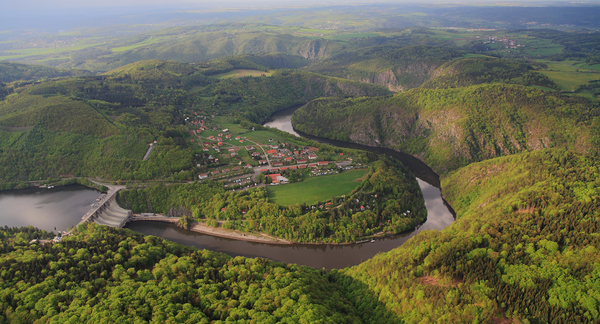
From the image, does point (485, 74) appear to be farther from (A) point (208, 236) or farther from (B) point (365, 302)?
(B) point (365, 302)

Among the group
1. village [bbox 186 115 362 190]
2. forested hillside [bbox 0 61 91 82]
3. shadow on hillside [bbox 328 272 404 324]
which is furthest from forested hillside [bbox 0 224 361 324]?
forested hillside [bbox 0 61 91 82]

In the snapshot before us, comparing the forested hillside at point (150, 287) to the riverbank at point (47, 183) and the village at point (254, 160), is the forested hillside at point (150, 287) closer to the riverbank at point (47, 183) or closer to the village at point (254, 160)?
the village at point (254, 160)

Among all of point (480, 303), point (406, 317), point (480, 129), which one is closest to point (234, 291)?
point (406, 317)

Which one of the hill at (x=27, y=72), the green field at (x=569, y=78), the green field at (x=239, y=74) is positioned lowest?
the green field at (x=569, y=78)

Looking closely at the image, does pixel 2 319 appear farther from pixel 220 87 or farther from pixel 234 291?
pixel 220 87

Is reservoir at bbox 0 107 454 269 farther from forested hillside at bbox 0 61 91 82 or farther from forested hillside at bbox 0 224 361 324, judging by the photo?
forested hillside at bbox 0 61 91 82

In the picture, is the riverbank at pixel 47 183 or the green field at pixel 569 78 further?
the green field at pixel 569 78

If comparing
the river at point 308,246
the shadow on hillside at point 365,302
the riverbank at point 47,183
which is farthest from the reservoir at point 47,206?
the shadow on hillside at point 365,302
